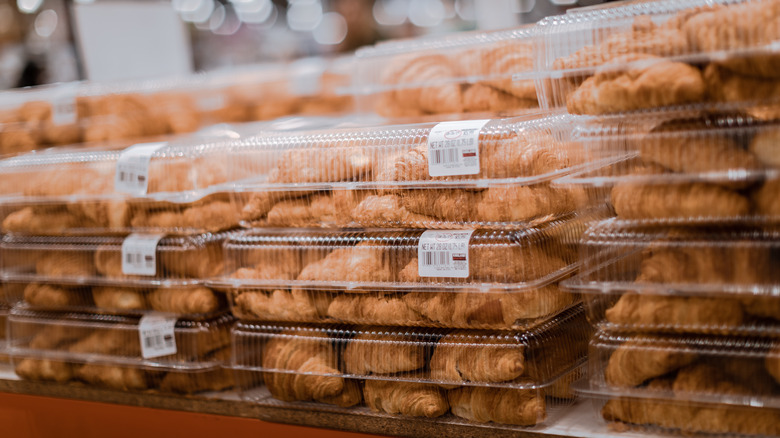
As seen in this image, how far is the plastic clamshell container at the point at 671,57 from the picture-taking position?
4.92 feet

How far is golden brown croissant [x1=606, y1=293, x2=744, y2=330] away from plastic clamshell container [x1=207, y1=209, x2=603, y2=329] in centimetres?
24

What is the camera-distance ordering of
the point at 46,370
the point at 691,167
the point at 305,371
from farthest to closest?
the point at 46,370, the point at 305,371, the point at 691,167

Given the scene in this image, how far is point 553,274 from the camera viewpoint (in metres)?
1.90

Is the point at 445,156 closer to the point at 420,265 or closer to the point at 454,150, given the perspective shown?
the point at 454,150

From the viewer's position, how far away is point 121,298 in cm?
254

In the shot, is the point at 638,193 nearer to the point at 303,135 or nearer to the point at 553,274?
the point at 553,274

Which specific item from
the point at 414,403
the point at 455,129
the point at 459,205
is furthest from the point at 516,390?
the point at 455,129

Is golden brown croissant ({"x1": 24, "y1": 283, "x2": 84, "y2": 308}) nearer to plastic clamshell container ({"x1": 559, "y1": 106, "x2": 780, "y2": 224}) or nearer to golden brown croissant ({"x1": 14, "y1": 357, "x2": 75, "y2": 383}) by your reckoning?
golden brown croissant ({"x1": 14, "y1": 357, "x2": 75, "y2": 383})

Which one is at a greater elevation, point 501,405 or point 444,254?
point 444,254

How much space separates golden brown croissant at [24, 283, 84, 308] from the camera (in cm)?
268

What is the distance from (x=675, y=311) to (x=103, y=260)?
6.05 feet

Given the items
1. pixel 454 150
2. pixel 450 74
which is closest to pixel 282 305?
pixel 454 150

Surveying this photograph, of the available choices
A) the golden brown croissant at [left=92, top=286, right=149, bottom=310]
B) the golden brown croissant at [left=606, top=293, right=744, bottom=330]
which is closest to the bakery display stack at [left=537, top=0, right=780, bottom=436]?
the golden brown croissant at [left=606, top=293, right=744, bottom=330]

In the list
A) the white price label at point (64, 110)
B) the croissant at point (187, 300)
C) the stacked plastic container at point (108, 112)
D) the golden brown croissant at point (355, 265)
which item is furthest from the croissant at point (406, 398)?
the white price label at point (64, 110)
